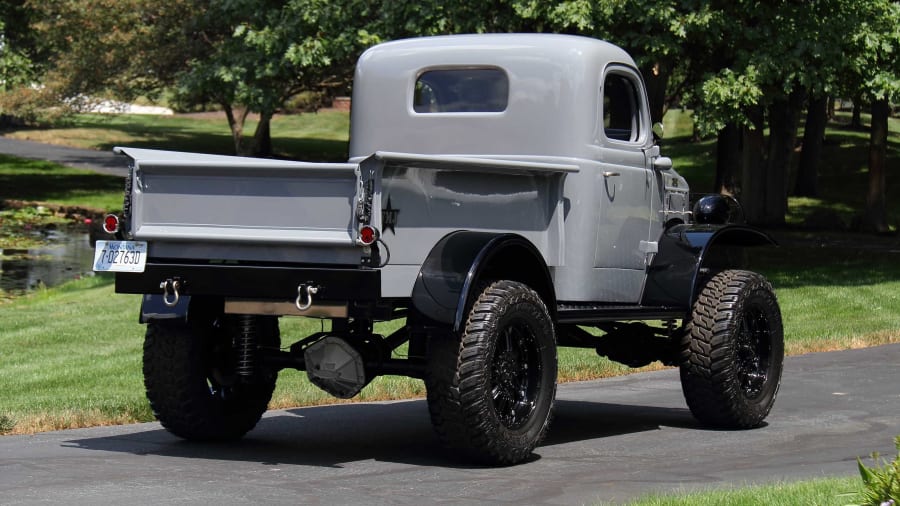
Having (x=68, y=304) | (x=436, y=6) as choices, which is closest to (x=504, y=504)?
(x=68, y=304)

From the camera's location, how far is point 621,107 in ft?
32.6

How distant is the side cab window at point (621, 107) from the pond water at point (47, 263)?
46.2 feet

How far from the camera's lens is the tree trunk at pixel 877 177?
31.1 m

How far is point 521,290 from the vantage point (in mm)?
8031

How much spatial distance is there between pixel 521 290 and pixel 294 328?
354 inches

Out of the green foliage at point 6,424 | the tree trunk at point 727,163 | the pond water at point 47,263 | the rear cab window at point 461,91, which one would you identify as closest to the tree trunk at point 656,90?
the tree trunk at point 727,163

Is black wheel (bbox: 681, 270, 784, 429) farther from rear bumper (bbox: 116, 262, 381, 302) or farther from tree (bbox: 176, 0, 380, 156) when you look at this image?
tree (bbox: 176, 0, 380, 156)

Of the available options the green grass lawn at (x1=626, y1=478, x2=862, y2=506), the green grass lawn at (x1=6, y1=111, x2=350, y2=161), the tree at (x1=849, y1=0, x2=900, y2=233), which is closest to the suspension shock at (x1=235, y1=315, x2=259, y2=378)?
the green grass lawn at (x1=626, y1=478, x2=862, y2=506)

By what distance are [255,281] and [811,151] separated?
35.2 metres

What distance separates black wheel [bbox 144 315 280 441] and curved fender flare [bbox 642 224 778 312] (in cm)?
274

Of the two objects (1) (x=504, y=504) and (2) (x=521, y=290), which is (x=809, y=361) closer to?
(2) (x=521, y=290)

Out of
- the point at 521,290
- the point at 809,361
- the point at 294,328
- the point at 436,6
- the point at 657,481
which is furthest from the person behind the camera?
the point at 436,6

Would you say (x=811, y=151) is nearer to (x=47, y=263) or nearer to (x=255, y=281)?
(x=47, y=263)

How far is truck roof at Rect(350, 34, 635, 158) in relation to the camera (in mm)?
9109
